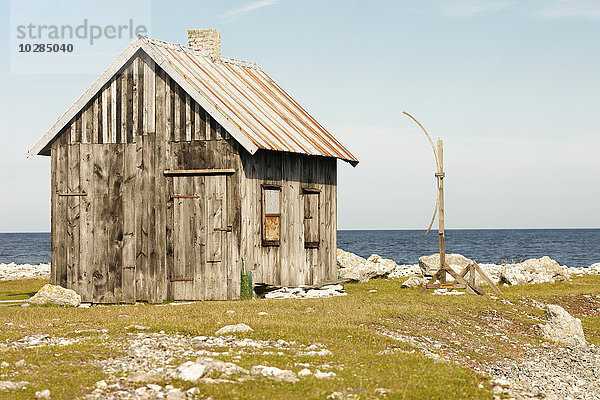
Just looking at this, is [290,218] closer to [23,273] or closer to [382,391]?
[382,391]

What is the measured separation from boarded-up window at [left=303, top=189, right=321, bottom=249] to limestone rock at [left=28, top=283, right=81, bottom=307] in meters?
8.28

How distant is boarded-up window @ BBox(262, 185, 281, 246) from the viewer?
76.8 feet

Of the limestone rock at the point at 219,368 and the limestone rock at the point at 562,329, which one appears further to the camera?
the limestone rock at the point at 562,329

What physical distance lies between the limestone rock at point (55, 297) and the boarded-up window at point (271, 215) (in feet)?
20.2

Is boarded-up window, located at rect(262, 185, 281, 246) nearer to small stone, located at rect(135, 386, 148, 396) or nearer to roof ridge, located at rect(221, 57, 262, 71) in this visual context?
roof ridge, located at rect(221, 57, 262, 71)

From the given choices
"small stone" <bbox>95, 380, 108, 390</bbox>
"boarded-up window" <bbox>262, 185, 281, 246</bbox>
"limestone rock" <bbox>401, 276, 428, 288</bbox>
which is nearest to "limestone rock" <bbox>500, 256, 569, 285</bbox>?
"limestone rock" <bbox>401, 276, 428, 288</bbox>

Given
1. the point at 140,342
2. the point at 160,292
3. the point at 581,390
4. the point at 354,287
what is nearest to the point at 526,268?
the point at 354,287

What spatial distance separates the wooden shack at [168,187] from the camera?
72.8ft

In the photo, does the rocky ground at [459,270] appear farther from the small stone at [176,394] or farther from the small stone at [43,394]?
the small stone at [43,394]

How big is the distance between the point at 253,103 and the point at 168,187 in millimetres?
5132

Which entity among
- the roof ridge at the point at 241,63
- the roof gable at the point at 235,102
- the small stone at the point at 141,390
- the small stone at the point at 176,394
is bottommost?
the small stone at the point at 176,394

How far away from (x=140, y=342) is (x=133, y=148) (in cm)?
1100

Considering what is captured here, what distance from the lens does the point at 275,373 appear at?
1127 cm

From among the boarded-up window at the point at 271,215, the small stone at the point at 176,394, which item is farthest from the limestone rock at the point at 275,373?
the boarded-up window at the point at 271,215
